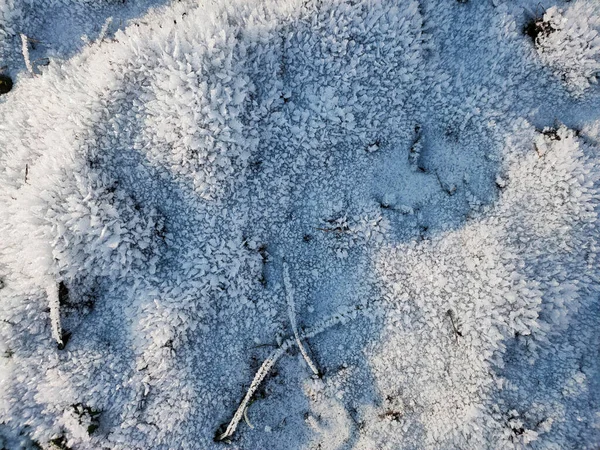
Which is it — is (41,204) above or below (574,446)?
above

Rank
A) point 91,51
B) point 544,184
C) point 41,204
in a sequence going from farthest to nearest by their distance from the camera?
point 91,51 → point 544,184 → point 41,204

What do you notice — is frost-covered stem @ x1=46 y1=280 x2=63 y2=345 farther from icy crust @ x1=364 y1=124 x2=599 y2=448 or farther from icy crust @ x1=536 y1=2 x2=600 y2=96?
icy crust @ x1=536 y1=2 x2=600 y2=96

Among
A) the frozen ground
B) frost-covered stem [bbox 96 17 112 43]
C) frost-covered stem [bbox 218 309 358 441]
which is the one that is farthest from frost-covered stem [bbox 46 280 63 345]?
frost-covered stem [bbox 96 17 112 43]

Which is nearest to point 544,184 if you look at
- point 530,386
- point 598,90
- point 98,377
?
point 598,90

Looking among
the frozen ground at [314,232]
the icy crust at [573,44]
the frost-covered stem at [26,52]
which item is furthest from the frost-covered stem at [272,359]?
the frost-covered stem at [26,52]

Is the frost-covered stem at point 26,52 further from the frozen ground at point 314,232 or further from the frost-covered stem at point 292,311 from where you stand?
the frost-covered stem at point 292,311

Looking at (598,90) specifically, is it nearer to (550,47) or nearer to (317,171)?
(550,47)
